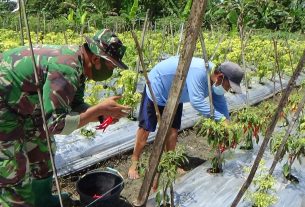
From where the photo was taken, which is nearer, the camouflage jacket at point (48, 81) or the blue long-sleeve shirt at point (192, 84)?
the camouflage jacket at point (48, 81)

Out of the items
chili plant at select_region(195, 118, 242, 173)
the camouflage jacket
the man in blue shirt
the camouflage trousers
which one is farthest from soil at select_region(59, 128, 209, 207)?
the camouflage jacket

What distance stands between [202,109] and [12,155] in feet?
5.81

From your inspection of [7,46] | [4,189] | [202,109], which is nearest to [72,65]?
[4,189]

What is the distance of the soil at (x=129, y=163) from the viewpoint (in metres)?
3.54

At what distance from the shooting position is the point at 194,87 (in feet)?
10.6

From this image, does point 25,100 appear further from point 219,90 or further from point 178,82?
point 219,90

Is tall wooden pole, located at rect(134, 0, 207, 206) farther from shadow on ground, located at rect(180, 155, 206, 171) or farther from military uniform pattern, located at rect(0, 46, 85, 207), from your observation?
shadow on ground, located at rect(180, 155, 206, 171)

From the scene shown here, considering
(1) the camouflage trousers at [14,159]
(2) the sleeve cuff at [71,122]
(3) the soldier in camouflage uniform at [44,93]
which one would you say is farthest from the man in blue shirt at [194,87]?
(1) the camouflage trousers at [14,159]

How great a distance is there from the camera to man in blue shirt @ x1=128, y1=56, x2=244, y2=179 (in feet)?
10.4

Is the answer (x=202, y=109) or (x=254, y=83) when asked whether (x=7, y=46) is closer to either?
(x=202, y=109)

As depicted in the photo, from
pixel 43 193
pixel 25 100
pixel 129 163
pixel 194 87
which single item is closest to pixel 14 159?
pixel 25 100

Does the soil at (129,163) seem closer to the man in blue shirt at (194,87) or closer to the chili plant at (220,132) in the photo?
the man in blue shirt at (194,87)

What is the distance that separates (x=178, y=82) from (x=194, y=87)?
2154mm

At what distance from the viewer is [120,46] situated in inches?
83.0
